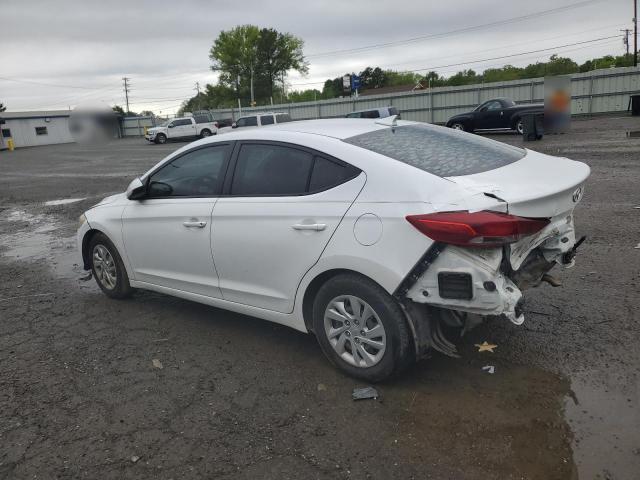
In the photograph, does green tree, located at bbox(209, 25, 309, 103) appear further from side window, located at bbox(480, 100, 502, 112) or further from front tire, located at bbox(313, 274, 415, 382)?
front tire, located at bbox(313, 274, 415, 382)

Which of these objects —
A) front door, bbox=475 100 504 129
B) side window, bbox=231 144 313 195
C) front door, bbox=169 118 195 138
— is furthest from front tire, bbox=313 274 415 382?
front door, bbox=169 118 195 138

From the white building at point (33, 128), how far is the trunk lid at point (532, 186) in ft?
186

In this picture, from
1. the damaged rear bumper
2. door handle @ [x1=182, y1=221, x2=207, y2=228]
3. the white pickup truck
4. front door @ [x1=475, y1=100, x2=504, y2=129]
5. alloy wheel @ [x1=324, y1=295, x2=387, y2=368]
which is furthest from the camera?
the white pickup truck

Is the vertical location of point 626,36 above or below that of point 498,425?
above

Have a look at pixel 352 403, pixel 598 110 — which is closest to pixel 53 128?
pixel 598 110

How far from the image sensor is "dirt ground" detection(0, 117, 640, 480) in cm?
288

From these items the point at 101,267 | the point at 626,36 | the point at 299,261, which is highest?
the point at 626,36

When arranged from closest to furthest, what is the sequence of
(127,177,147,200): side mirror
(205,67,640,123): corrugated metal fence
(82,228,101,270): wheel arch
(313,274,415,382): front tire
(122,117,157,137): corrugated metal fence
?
(313,274,415,382): front tire, (127,177,147,200): side mirror, (82,228,101,270): wheel arch, (205,67,640,123): corrugated metal fence, (122,117,157,137): corrugated metal fence

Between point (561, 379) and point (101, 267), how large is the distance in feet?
14.4

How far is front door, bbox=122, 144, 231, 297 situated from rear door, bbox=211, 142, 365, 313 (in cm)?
15

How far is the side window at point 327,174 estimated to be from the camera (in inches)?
140

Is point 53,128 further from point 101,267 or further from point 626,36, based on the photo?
point 626,36

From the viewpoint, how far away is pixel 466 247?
3.02 metres

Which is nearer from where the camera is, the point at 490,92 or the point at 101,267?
the point at 101,267
